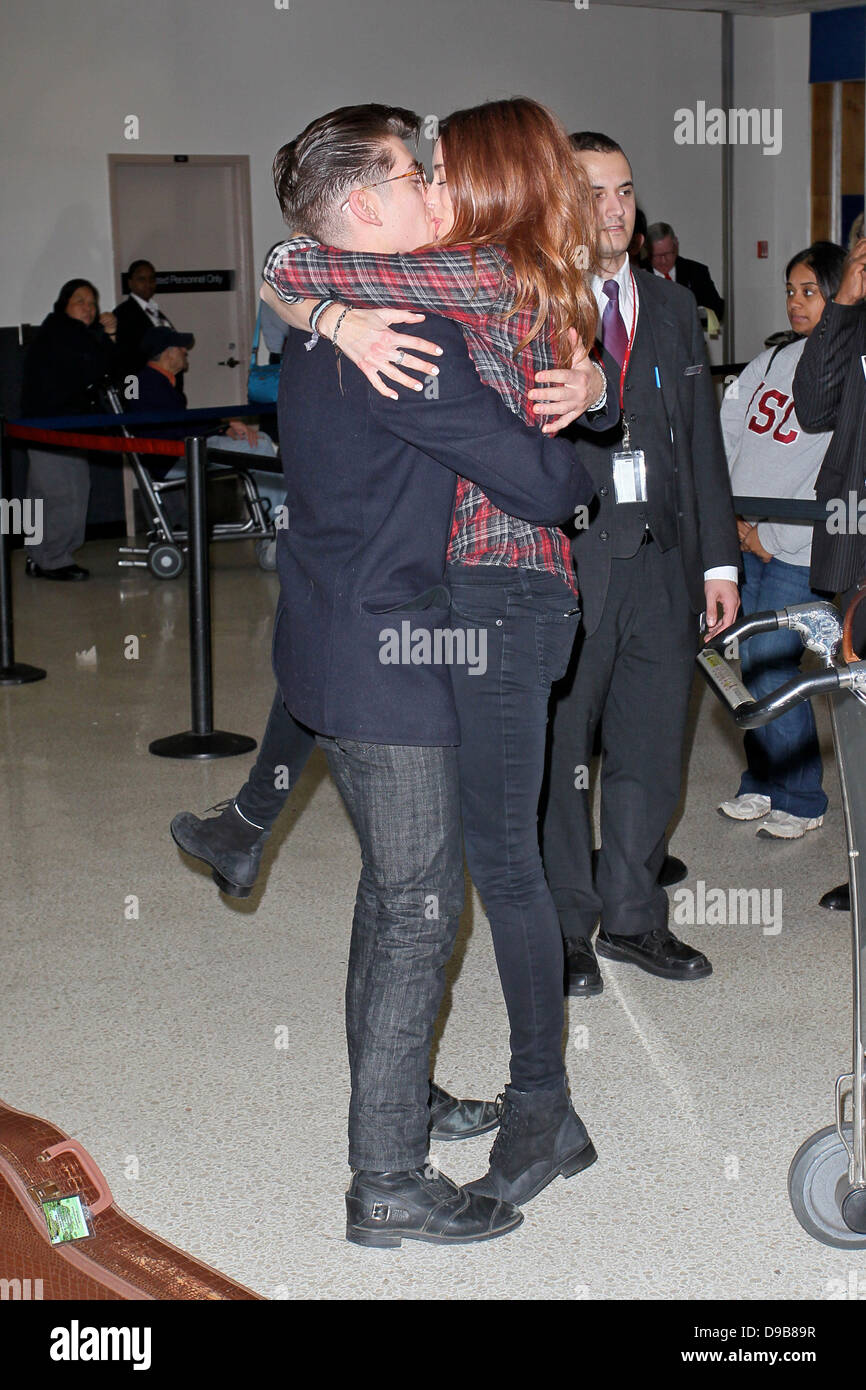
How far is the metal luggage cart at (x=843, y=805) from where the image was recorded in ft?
6.21

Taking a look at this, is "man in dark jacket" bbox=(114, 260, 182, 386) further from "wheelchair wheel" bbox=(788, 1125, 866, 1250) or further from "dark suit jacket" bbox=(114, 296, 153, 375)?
"wheelchair wheel" bbox=(788, 1125, 866, 1250)

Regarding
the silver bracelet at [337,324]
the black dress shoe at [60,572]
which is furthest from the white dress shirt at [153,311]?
the silver bracelet at [337,324]

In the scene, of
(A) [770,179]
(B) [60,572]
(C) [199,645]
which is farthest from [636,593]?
(A) [770,179]

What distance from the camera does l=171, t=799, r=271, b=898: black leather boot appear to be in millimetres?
2709

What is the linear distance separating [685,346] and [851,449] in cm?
62

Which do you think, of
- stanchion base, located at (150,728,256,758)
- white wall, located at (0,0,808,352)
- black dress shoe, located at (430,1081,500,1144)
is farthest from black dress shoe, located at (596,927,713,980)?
white wall, located at (0,0,808,352)

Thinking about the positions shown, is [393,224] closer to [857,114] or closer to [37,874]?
[37,874]

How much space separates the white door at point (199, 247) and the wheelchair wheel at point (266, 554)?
280cm

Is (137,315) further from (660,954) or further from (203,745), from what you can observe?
(660,954)

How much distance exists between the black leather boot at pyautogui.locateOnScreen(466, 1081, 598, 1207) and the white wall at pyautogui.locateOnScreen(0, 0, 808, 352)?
28.7 ft

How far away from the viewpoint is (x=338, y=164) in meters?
1.87

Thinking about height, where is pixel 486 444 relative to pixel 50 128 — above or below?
below
